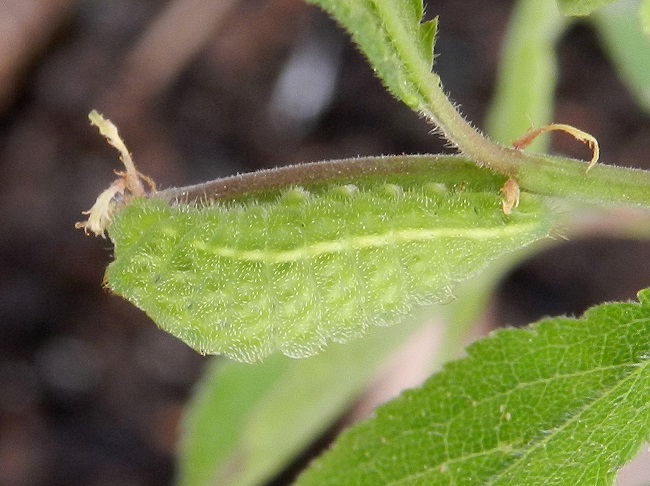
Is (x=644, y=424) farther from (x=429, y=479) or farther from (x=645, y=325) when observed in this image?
(x=429, y=479)

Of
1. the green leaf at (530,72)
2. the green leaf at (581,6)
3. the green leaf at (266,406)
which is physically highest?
the green leaf at (530,72)

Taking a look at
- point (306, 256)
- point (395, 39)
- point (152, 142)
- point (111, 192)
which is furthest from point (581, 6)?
point (152, 142)

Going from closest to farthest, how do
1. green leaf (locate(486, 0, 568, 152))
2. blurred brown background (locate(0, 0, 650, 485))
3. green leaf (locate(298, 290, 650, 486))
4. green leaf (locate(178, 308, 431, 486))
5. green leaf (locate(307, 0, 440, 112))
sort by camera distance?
green leaf (locate(307, 0, 440, 112)) → green leaf (locate(298, 290, 650, 486)) → green leaf (locate(178, 308, 431, 486)) → green leaf (locate(486, 0, 568, 152)) → blurred brown background (locate(0, 0, 650, 485))

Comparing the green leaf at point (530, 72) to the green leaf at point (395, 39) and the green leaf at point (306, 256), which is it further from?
the green leaf at point (395, 39)

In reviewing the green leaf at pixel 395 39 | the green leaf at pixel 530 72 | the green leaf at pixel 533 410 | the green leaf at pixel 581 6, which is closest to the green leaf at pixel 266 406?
the green leaf at pixel 530 72

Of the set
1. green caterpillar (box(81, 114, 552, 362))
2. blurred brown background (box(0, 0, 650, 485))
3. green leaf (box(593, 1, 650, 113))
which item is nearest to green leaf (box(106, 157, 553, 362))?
green caterpillar (box(81, 114, 552, 362))

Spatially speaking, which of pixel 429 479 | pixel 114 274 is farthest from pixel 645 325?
pixel 114 274

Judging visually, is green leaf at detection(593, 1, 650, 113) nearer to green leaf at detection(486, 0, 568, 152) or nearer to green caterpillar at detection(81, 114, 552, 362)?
green leaf at detection(486, 0, 568, 152)
